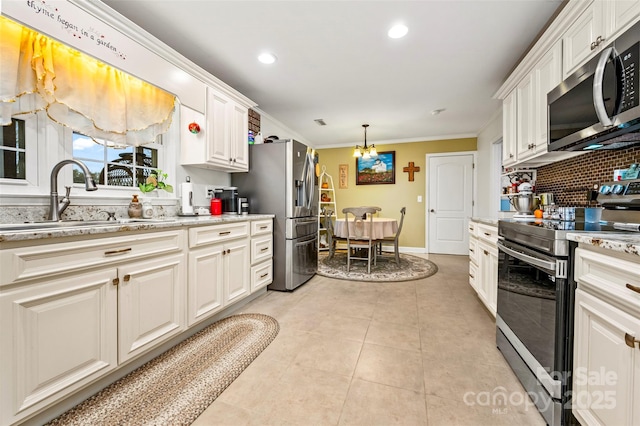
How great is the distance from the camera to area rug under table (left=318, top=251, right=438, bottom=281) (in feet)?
11.9

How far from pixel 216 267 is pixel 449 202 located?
491cm

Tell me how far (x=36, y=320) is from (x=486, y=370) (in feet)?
7.83

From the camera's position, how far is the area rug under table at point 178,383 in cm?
124

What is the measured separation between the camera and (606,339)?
3.12ft

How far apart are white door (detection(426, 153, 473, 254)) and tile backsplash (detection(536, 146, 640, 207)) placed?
2.70 m

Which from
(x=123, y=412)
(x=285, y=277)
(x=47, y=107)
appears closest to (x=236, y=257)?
(x=285, y=277)

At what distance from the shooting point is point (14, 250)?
1.02 m

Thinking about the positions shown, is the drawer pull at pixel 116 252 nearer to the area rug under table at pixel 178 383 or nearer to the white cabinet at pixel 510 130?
the area rug under table at pixel 178 383

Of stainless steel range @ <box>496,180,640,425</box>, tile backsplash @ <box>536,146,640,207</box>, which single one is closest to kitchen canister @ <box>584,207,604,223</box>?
stainless steel range @ <box>496,180,640,425</box>

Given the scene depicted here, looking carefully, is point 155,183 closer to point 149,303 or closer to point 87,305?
point 149,303

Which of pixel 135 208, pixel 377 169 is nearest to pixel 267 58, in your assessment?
pixel 135 208

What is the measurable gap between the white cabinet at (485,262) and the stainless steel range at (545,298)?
1.11 feet

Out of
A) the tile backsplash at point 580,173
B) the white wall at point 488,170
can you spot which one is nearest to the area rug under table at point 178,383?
the tile backsplash at point 580,173

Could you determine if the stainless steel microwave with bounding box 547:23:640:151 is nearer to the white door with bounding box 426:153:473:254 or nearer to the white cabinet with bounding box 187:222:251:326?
the white cabinet with bounding box 187:222:251:326
